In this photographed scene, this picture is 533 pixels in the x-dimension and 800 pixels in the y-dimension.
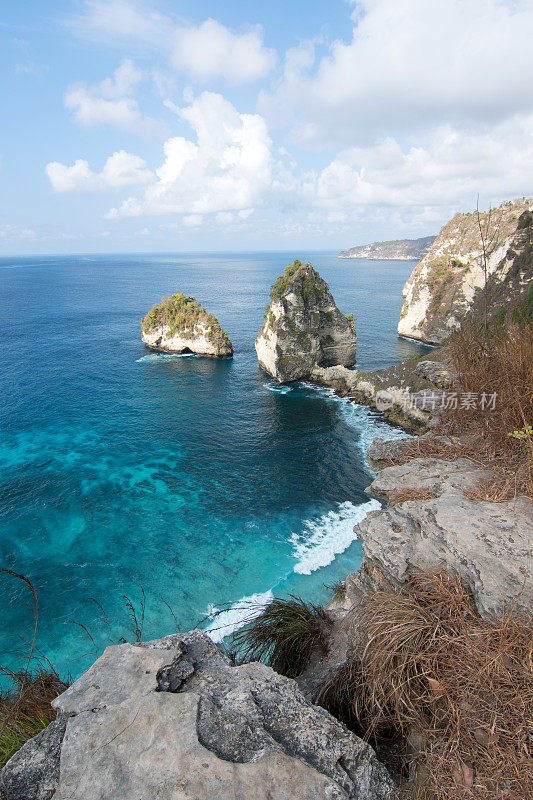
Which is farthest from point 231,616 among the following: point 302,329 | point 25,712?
point 302,329

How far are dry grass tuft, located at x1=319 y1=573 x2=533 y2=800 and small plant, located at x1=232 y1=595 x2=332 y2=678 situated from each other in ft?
7.14

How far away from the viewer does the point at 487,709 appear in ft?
12.2

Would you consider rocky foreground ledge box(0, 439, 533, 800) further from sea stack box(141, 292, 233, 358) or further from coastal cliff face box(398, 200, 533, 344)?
coastal cliff face box(398, 200, 533, 344)

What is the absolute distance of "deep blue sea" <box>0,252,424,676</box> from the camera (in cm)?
1778

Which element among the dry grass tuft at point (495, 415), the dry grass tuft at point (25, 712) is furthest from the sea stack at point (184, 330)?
the dry grass tuft at point (25, 712)

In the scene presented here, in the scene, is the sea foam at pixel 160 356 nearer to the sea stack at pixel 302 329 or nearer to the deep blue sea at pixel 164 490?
the deep blue sea at pixel 164 490

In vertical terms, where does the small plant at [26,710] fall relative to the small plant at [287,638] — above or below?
above

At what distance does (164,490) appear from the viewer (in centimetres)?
2569

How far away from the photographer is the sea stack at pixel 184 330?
54156 mm

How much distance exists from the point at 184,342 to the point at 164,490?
34.3 m

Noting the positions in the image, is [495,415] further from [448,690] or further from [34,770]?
[34,770]

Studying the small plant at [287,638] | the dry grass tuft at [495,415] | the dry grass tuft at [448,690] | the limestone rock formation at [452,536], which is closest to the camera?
the dry grass tuft at [448,690]

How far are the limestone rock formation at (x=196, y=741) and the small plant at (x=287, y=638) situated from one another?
3153mm

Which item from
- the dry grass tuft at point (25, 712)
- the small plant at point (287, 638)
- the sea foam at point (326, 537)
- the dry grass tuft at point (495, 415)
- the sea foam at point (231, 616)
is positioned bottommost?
the sea foam at point (231, 616)
